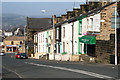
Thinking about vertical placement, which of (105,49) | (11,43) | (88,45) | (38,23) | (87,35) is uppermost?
(38,23)

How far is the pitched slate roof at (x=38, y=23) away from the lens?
83.3m

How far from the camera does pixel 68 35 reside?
3997cm

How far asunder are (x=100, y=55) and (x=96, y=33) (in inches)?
133

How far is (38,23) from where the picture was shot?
85438mm

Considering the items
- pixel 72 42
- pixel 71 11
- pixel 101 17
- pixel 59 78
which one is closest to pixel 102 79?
pixel 59 78

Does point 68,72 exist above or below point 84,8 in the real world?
below

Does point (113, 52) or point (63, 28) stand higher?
point (63, 28)

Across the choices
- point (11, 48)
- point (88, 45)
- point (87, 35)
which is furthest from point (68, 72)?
point (11, 48)

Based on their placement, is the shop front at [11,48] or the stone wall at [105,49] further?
the shop front at [11,48]

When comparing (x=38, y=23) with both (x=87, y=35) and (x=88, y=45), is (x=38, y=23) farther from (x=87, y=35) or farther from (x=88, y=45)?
(x=87, y=35)

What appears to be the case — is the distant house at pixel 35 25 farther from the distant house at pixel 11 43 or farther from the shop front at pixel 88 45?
the shop front at pixel 88 45

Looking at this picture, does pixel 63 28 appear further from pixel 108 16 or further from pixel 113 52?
pixel 113 52

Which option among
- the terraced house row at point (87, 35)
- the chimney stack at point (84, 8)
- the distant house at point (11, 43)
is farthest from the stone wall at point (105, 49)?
the distant house at point (11, 43)

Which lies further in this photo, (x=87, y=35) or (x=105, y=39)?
(x=87, y=35)
